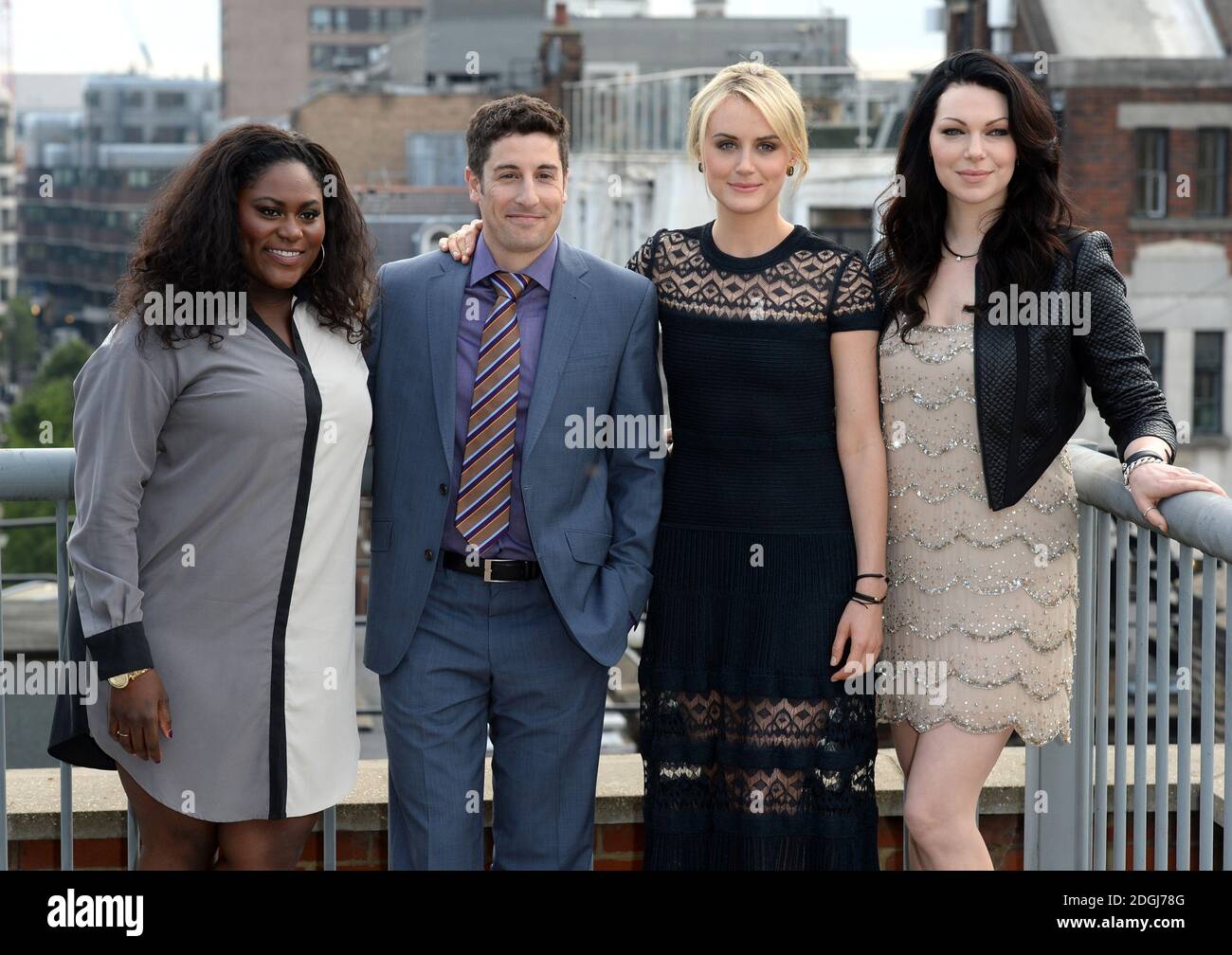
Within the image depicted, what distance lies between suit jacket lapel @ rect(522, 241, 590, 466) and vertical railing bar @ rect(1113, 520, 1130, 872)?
1297mm

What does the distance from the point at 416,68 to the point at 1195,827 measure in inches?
1990

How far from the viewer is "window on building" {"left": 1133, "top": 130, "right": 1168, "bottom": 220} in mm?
26391

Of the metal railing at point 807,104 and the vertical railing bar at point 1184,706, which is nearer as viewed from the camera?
the vertical railing bar at point 1184,706

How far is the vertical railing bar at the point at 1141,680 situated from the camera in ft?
11.5

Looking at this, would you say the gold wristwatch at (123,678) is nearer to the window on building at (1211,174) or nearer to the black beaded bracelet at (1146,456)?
the black beaded bracelet at (1146,456)

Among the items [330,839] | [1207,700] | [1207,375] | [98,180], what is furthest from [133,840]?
[98,180]

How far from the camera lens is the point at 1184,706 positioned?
3.45 m

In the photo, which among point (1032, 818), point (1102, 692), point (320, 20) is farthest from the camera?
point (320, 20)

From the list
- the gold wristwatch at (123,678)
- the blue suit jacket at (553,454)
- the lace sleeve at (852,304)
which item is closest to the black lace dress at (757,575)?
the lace sleeve at (852,304)

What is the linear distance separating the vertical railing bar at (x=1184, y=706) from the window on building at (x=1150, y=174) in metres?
24.4

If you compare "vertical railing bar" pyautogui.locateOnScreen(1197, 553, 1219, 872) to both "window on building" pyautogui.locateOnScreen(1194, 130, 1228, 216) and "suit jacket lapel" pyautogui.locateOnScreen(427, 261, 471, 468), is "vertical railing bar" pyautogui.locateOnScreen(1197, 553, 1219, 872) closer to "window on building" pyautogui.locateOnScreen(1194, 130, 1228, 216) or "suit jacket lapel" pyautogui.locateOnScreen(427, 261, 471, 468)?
"suit jacket lapel" pyautogui.locateOnScreen(427, 261, 471, 468)

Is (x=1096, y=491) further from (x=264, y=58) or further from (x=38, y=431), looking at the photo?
(x=264, y=58)

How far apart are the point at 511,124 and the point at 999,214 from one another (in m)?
1.14
